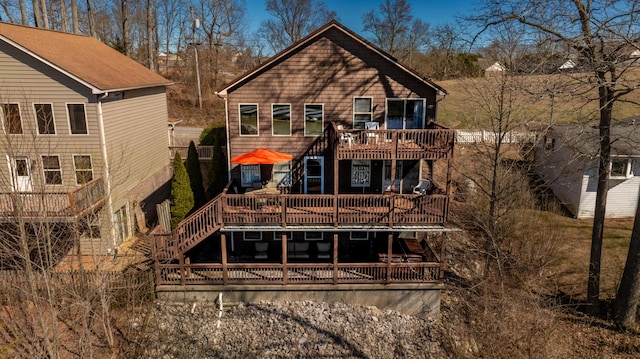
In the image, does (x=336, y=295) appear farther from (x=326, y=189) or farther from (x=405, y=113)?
(x=405, y=113)

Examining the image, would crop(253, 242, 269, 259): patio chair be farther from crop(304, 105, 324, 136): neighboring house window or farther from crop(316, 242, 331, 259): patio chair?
crop(304, 105, 324, 136): neighboring house window

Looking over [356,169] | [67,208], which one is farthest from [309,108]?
[67,208]

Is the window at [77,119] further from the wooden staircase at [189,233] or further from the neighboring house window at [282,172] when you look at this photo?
the neighboring house window at [282,172]

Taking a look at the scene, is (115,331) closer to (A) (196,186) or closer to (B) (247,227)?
(B) (247,227)

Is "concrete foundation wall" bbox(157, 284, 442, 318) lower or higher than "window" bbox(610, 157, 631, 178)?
lower

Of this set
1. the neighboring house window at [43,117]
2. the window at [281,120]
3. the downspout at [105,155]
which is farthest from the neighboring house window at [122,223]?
the window at [281,120]

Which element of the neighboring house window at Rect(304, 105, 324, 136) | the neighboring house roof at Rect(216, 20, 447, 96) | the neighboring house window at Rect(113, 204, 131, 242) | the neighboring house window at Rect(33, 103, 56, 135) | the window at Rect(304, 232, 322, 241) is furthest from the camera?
the neighboring house window at Rect(113, 204, 131, 242)

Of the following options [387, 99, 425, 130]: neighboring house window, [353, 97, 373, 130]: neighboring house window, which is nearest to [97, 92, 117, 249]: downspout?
[353, 97, 373, 130]: neighboring house window

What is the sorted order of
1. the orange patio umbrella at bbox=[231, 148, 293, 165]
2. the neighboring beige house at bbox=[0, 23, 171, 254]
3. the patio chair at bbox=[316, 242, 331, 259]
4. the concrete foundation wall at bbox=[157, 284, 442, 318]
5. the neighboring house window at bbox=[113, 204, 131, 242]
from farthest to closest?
1. the neighboring house window at bbox=[113, 204, 131, 242]
2. the patio chair at bbox=[316, 242, 331, 259]
3. the neighboring beige house at bbox=[0, 23, 171, 254]
4. the orange patio umbrella at bbox=[231, 148, 293, 165]
5. the concrete foundation wall at bbox=[157, 284, 442, 318]
